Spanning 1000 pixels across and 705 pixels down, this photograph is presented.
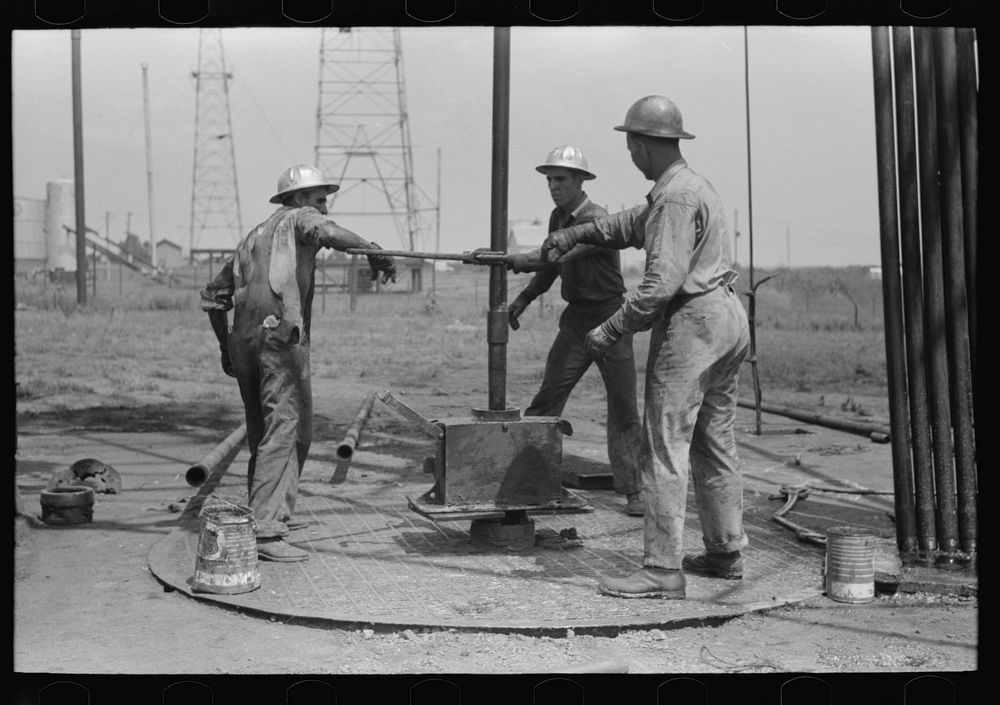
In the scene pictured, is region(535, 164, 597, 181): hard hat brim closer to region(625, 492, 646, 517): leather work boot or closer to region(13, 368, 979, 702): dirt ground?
region(625, 492, 646, 517): leather work boot

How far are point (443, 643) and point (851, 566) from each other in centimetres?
201

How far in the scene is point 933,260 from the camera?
6078mm

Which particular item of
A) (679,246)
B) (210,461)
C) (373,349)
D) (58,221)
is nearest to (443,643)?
(679,246)

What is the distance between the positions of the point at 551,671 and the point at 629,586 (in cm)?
101

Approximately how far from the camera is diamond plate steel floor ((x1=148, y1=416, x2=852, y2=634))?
543 centimetres

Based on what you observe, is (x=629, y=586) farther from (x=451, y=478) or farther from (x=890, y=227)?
(x=890, y=227)

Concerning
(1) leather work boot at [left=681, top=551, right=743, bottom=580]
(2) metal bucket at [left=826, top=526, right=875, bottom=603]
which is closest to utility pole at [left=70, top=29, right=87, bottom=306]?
(1) leather work boot at [left=681, top=551, right=743, bottom=580]

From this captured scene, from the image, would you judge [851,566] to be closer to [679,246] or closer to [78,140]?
[679,246]

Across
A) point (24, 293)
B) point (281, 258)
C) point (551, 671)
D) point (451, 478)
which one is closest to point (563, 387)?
point (451, 478)

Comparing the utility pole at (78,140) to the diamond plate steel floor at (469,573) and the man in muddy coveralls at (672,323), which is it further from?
the man in muddy coveralls at (672,323)

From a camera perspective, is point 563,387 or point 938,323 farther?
point 563,387

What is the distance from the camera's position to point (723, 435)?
6.04 m

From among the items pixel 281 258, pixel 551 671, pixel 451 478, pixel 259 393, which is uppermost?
pixel 281 258

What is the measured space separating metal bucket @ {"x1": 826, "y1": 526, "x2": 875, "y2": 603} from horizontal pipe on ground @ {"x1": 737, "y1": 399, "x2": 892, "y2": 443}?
3.99m
